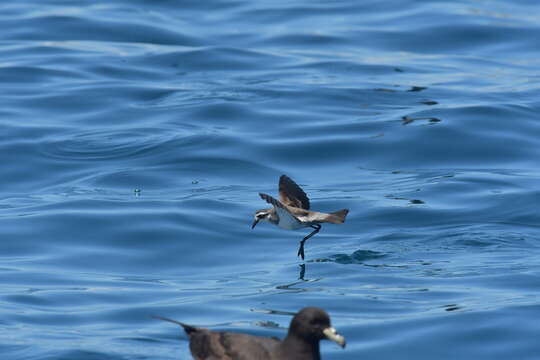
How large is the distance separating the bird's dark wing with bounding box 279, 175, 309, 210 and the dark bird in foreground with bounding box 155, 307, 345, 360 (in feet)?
11.9

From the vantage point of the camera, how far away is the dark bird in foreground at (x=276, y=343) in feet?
20.6

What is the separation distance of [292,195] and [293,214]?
0.52m

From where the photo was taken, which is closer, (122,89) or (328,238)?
(328,238)

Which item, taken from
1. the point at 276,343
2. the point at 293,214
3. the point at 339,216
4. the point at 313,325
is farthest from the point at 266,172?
the point at 313,325

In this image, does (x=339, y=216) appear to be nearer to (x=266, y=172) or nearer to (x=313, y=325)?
(x=313, y=325)

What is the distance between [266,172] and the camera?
1424 cm

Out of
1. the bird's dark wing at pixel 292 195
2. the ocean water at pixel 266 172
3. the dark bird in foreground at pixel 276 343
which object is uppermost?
the dark bird in foreground at pixel 276 343

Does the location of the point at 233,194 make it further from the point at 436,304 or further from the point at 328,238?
the point at 436,304

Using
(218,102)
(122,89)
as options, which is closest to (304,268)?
(218,102)

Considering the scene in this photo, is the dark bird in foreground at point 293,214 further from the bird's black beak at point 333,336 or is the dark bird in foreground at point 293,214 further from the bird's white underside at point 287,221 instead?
the bird's black beak at point 333,336

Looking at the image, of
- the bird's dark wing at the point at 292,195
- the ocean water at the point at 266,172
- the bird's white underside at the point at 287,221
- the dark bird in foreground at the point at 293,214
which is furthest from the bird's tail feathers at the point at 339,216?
the bird's dark wing at the point at 292,195

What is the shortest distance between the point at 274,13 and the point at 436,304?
16.3 meters

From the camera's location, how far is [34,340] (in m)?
7.94

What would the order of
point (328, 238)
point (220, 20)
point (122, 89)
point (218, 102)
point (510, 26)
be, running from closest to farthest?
point (328, 238) < point (218, 102) < point (122, 89) < point (510, 26) < point (220, 20)
